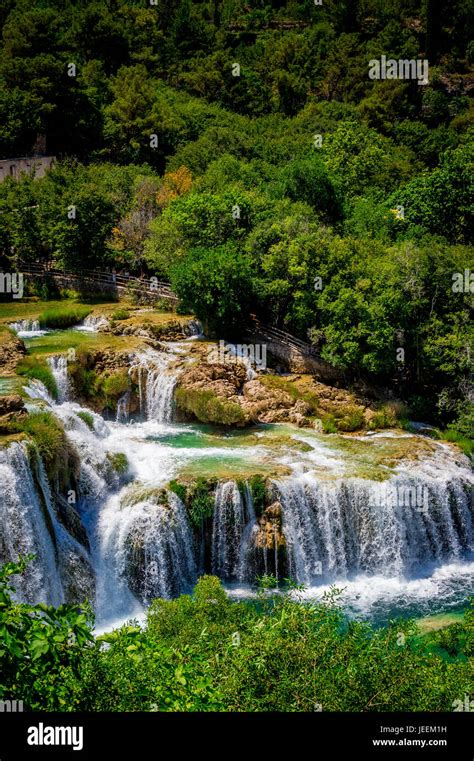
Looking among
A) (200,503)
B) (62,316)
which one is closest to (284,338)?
(62,316)

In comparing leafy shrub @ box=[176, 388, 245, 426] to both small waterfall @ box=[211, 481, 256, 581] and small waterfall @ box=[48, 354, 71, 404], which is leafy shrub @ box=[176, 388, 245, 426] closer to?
small waterfall @ box=[48, 354, 71, 404]

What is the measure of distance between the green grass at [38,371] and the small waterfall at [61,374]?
0.28 metres

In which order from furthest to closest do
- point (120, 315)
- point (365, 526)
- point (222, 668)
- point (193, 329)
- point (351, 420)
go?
1. point (193, 329)
2. point (120, 315)
3. point (351, 420)
4. point (365, 526)
5. point (222, 668)

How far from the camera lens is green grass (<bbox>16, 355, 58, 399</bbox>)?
1163 inches

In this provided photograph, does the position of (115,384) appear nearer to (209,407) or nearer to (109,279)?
(209,407)

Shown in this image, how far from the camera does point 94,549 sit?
81.0ft

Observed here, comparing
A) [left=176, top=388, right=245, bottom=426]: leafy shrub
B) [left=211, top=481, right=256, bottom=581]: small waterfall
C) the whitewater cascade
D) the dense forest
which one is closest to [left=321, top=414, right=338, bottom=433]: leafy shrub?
the dense forest

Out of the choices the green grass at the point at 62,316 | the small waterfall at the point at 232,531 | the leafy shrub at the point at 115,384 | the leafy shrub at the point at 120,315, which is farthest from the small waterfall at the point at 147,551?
the green grass at the point at 62,316

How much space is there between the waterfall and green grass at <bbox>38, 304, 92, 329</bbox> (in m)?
15.2

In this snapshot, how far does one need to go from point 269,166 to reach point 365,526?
1198 inches

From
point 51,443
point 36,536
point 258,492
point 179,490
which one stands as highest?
point 51,443

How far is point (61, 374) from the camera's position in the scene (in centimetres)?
3064
